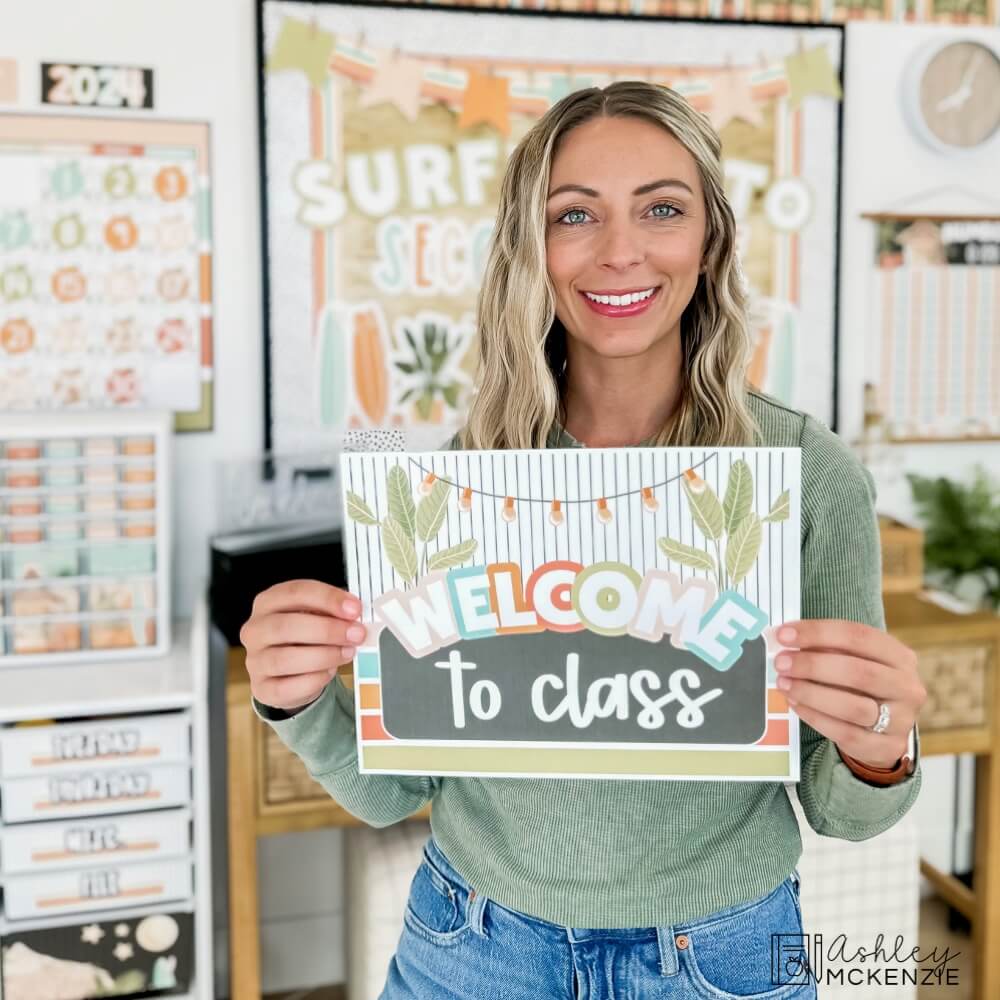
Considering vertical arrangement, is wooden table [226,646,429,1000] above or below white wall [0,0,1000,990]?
below

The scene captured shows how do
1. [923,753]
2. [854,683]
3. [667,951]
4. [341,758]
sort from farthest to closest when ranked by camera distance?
[923,753], [341,758], [667,951], [854,683]

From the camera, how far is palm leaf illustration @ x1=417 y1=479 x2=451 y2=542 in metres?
0.98

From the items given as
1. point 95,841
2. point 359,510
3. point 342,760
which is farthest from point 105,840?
point 359,510

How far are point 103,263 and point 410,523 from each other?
1.55m

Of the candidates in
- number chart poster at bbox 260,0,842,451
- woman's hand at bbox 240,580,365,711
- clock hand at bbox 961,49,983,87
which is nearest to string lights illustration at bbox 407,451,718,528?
woman's hand at bbox 240,580,365,711

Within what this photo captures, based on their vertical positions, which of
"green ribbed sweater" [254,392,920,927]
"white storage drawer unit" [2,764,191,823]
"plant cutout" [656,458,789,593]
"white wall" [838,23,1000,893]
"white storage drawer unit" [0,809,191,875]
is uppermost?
"white wall" [838,23,1000,893]

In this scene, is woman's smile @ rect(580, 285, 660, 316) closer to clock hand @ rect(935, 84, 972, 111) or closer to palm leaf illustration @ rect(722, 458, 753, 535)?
palm leaf illustration @ rect(722, 458, 753, 535)

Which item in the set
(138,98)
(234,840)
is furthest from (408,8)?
(234,840)

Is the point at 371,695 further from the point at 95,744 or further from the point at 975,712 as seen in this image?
the point at 975,712

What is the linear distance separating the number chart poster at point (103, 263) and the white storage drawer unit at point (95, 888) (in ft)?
2.87

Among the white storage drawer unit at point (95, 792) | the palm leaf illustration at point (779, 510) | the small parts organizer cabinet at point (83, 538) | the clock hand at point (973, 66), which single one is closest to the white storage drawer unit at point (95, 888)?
the white storage drawer unit at point (95, 792)

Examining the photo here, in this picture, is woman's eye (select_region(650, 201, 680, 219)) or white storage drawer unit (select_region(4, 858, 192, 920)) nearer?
woman's eye (select_region(650, 201, 680, 219))

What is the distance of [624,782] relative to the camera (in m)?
1.04

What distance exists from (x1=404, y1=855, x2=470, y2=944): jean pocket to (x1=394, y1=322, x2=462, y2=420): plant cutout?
1420 millimetres
